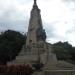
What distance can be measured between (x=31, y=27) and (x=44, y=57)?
5.68 meters

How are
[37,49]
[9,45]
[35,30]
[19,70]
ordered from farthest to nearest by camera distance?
[9,45] < [35,30] < [37,49] < [19,70]

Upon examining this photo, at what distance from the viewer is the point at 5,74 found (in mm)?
31625

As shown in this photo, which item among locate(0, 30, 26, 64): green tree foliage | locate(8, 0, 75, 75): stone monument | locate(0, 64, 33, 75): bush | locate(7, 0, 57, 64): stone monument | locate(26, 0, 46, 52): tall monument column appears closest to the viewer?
locate(0, 64, 33, 75): bush

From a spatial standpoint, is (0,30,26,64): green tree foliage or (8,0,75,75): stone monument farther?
(0,30,26,64): green tree foliage

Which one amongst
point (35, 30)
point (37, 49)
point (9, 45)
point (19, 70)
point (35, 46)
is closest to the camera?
point (19, 70)

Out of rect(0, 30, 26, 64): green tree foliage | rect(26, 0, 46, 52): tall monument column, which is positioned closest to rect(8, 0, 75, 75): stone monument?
rect(26, 0, 46, 52): tall monument column

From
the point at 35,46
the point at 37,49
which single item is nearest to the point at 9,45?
the point at 35,46

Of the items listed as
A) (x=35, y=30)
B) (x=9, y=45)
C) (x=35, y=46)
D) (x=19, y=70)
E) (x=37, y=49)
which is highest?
(x=35, y=30)

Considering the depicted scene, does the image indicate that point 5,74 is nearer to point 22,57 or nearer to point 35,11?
point 22,57

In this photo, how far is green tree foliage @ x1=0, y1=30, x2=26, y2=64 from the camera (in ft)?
185

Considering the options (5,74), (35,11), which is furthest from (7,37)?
(5,74)

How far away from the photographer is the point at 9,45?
58.6 meters

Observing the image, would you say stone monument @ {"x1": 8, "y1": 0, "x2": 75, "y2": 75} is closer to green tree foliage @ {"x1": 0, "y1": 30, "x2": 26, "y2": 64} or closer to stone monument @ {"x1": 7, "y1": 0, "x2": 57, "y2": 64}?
stone monument @ {"x1": 7, "y1": 0, "x2": 57, "y2": 64}

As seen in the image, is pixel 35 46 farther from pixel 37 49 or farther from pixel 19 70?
pixel 19 70
